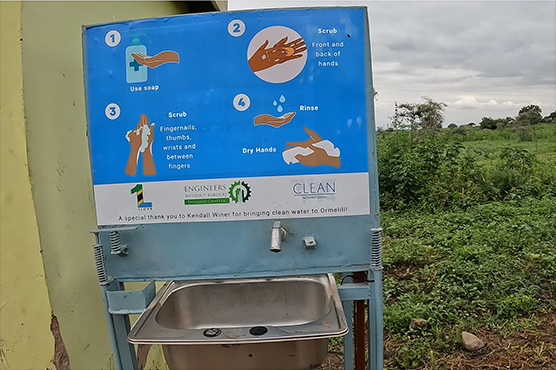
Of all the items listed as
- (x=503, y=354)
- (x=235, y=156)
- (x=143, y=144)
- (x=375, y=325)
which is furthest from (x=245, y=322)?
(x=503, y=354)

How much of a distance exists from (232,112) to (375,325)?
0.94 meters

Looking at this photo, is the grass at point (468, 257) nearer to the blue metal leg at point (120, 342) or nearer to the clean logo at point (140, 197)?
the blue metal leg at point (120, 342)

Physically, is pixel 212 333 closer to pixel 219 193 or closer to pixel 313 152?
pixel 219 193

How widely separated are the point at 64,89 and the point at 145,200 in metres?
0.62

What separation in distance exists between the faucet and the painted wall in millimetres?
874

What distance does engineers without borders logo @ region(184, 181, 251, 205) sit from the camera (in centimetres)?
150

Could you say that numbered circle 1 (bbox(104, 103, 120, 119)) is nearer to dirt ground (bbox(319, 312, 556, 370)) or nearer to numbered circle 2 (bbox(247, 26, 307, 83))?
numbered circle 2 (bbox(247, 26, 307, 83))

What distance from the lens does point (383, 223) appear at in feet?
18.0

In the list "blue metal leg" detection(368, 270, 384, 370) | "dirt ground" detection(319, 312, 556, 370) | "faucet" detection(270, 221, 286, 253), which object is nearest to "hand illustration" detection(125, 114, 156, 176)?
"faucet" detection(270, 221, 286, 253)

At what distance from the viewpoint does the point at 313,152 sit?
4.84 feet

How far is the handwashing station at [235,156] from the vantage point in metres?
1.46

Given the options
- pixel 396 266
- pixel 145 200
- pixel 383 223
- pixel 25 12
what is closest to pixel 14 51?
pixel 25 12

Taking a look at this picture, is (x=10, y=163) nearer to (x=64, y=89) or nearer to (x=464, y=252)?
(x=64, y=89)

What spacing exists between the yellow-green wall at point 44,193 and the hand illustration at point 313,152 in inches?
36.1
